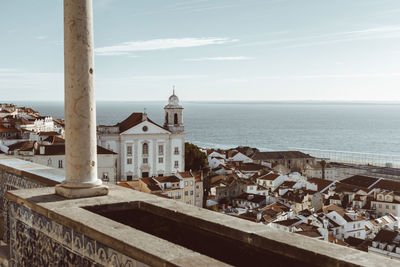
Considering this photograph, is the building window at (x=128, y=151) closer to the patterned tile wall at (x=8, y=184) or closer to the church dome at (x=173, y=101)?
the church dome at (x=173, y=101)

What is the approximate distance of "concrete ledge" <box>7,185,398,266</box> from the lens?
2359mm

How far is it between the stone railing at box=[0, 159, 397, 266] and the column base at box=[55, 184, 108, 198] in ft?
0.22

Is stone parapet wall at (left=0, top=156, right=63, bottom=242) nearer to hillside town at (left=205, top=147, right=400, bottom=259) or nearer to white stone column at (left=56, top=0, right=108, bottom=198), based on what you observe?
white stone column at (left=56, top=0, right=108, bottom=198)

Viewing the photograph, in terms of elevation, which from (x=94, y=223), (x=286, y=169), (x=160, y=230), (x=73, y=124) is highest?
(x=73, y=124)

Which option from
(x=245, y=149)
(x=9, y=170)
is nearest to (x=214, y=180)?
(x=245, y=149)

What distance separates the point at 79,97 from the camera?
13.0 ft

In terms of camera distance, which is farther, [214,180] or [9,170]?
[214,180]

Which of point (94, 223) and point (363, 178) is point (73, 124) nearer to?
point (94, 223)

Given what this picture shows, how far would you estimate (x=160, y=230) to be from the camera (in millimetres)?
3705

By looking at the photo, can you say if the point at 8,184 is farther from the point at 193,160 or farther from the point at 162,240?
the point at 193,160

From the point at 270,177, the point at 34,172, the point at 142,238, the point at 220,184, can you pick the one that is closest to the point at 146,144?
the point at 220,184

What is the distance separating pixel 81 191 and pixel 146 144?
130 feet

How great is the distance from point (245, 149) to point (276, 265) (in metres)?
71.2

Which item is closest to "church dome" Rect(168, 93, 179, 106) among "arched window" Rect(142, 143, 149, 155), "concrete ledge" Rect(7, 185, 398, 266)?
"arched window" Rect(142, 143, 149, 155)
